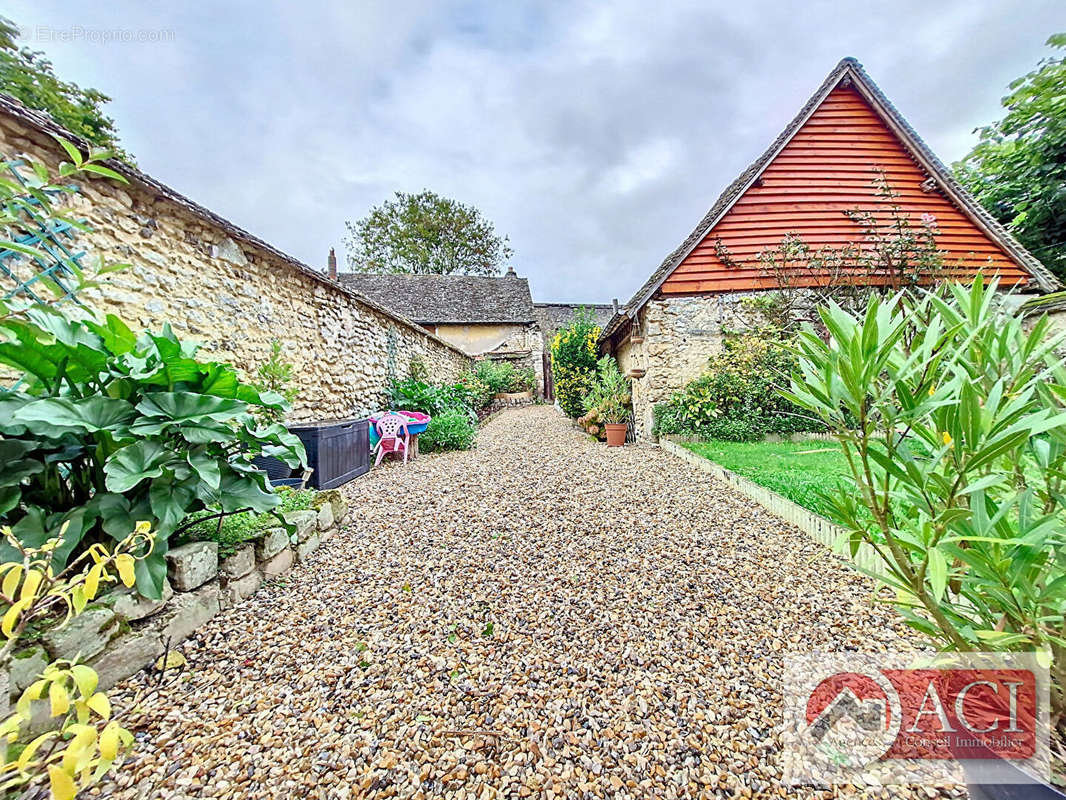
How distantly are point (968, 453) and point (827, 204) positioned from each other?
8.26m

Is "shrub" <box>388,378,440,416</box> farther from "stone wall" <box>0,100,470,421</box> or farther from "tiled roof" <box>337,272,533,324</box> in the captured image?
"tiled roof" <box>337,272,533,324</box>

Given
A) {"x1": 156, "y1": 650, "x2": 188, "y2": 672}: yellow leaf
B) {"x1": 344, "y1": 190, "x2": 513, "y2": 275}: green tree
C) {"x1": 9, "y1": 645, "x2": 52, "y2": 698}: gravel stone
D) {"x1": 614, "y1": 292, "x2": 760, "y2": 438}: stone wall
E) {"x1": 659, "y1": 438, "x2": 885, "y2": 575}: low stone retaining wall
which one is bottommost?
{"x1": 156, "y1": 650, "x2": 188, "y2": 672}: yellow leaf

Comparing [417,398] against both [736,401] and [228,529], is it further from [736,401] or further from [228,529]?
[736,401]

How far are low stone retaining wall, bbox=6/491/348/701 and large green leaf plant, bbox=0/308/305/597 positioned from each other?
0.51ft

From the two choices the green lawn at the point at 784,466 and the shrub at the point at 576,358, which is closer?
the green lawn at the point at 784,466

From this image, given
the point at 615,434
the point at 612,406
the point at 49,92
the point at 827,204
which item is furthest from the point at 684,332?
the point at 49,92

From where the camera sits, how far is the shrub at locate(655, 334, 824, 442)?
6715 millimetres

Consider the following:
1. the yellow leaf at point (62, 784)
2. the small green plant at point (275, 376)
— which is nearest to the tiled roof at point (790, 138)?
the small green plant at point (275, 376)

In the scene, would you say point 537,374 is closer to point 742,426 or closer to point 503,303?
point 503,303

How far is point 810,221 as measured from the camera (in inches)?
280

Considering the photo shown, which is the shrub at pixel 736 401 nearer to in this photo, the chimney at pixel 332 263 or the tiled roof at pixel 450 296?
the tiled roof at pixel 450 296

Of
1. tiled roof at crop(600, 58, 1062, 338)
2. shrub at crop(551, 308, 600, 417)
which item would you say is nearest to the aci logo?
tiled roof at crop(600, 58, 1062, 338)

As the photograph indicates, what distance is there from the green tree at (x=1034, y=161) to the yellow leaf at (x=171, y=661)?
44.0 feet

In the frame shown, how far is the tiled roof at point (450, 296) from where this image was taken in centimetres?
1830
